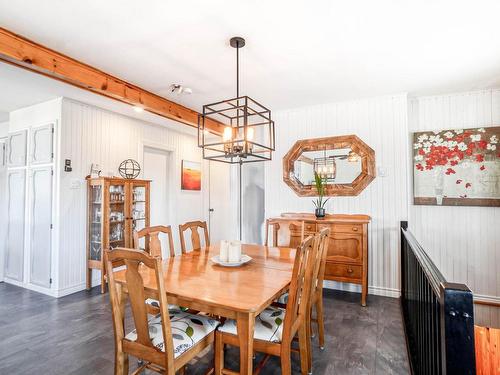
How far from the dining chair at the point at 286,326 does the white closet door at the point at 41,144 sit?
329 cm

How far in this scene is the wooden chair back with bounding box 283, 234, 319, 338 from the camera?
1.58 m

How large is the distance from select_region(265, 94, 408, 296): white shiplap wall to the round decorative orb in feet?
8.56

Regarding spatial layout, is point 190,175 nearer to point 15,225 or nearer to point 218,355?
point 15,225

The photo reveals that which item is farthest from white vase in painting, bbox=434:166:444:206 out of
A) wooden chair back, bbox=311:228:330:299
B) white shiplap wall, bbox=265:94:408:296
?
wooden chair back, bbox=311:228:330:299

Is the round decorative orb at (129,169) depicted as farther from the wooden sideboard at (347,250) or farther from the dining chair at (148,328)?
the dining chair at (148,328)

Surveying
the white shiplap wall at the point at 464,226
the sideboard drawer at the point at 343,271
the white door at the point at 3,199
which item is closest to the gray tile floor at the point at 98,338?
the sideboard drawer at the point at 343,271

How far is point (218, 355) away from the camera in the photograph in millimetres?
1650

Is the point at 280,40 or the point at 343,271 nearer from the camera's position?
the point at 280,40

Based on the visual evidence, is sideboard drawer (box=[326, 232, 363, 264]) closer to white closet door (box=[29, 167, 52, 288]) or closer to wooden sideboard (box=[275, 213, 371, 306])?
wooden sideboard (box=[275, 213, 371, 306])

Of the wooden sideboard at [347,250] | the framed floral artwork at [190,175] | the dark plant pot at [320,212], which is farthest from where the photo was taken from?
the framed floral artwork at [190,175]

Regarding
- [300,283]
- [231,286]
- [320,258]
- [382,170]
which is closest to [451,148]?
[382,170]

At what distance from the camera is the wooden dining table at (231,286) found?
1.46 m

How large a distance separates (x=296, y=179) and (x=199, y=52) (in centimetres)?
223

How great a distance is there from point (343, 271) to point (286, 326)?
194 centimetres
